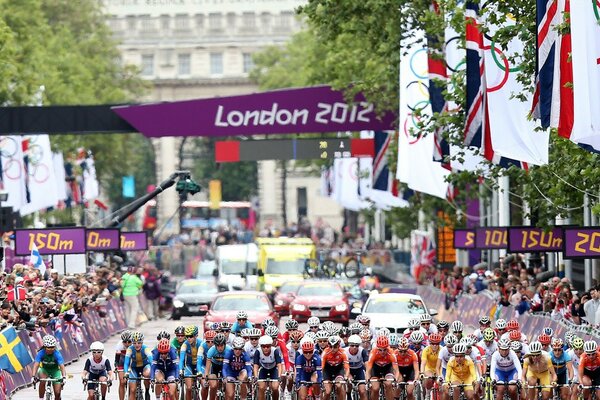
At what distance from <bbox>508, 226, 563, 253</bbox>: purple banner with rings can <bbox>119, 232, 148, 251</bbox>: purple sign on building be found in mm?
15071

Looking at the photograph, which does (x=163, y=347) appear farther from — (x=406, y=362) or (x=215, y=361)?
(x=406, y=362)

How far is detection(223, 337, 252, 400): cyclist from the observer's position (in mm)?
28406

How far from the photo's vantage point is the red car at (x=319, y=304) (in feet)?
155

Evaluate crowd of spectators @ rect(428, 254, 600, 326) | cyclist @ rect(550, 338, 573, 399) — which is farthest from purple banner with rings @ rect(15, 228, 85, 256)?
cyclist @ rect(550, 338, 573, 399)

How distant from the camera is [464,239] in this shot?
47000mm

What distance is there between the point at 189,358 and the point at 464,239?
60.7 feet

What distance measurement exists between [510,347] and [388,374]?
73.5 inches

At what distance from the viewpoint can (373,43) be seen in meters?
49.8

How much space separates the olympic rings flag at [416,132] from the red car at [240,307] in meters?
4.39

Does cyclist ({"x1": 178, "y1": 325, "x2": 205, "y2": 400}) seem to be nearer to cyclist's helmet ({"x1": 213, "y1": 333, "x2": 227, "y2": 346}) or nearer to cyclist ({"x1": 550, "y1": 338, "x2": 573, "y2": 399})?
cyclist's helmet ({"x1": 213, "y1": 333, "x2": 227, "y2": 346})

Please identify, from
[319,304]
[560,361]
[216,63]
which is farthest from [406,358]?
[216,63]

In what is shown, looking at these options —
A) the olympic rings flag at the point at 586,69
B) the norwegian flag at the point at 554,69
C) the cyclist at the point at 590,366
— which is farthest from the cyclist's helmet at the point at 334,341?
the olympic rings flag at the point at 586,69

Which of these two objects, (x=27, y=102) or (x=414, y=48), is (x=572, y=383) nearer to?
(x=414, y=48)

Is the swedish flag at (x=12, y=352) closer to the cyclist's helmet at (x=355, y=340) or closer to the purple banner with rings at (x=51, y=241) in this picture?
the cyclist's helmet at (x=355, y=340)
